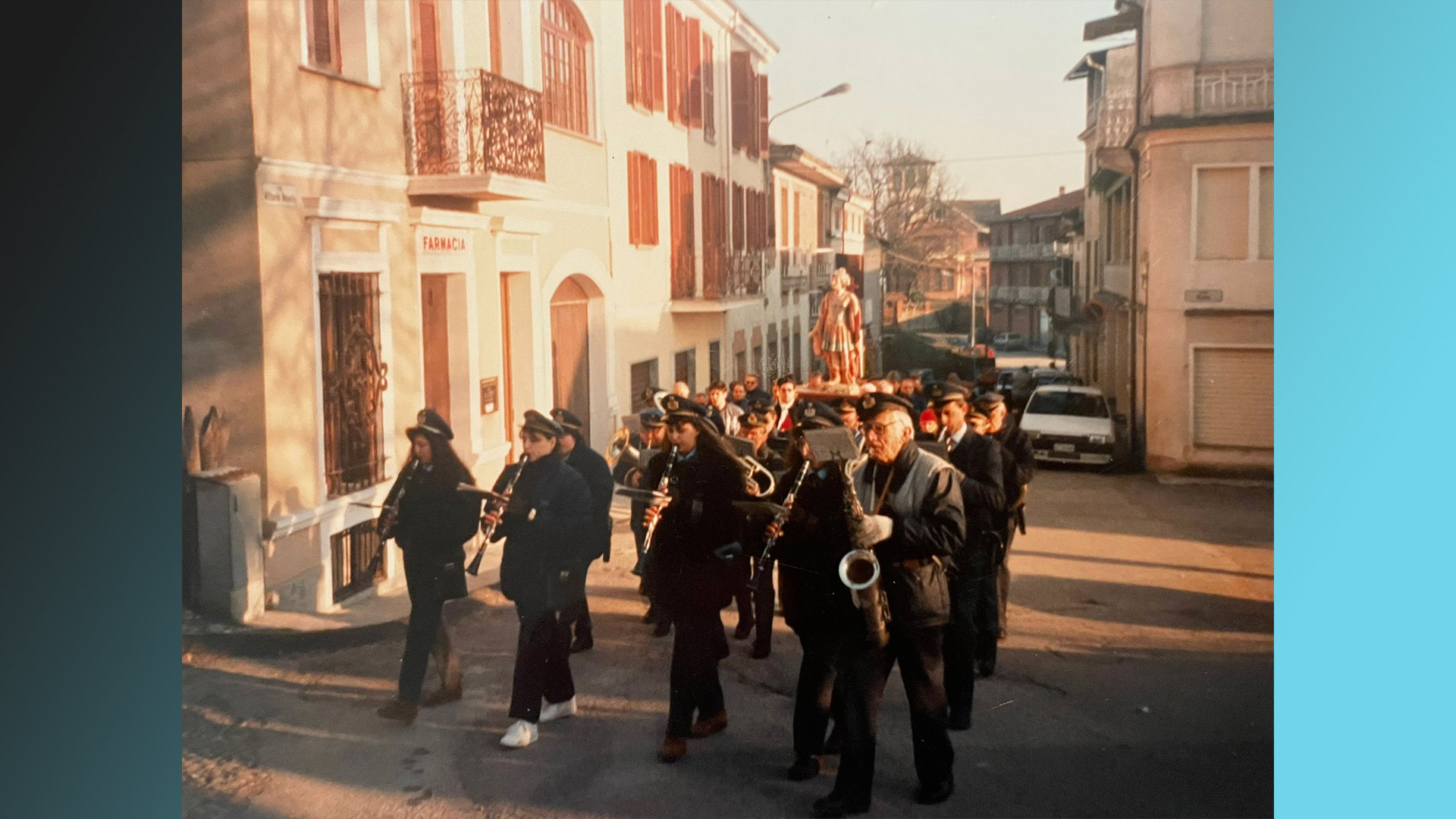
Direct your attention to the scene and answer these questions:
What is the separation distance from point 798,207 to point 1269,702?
271 centimetres

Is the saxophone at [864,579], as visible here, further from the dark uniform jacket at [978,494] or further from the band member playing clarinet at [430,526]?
the band member playing clarinet at [430,526]

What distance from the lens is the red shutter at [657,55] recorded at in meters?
5.38

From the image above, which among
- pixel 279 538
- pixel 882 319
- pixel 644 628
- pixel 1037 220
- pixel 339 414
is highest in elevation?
pixel 1037 220

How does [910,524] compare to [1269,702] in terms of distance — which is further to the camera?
[1269,702]

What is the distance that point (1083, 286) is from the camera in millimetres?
5352

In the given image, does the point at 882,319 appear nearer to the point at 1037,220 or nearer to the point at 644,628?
the point at 1037,220

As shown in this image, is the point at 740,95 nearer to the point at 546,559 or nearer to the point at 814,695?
the point at 546,559

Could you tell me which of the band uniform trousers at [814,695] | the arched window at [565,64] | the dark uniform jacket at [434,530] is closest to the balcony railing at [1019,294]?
the band uniform trousers at [814,695]

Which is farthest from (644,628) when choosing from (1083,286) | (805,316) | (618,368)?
(1083,286)

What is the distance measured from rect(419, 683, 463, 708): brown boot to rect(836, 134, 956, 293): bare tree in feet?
7.81

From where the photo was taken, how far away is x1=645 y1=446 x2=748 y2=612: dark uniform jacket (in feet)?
16.7

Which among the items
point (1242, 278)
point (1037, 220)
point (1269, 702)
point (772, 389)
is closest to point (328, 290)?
point (772, 389)

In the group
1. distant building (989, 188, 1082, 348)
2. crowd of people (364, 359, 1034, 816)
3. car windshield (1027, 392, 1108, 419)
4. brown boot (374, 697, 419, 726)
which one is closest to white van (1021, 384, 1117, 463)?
car windshield (1027, 392, 1108, 419)

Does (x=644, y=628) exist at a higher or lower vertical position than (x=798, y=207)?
lower
